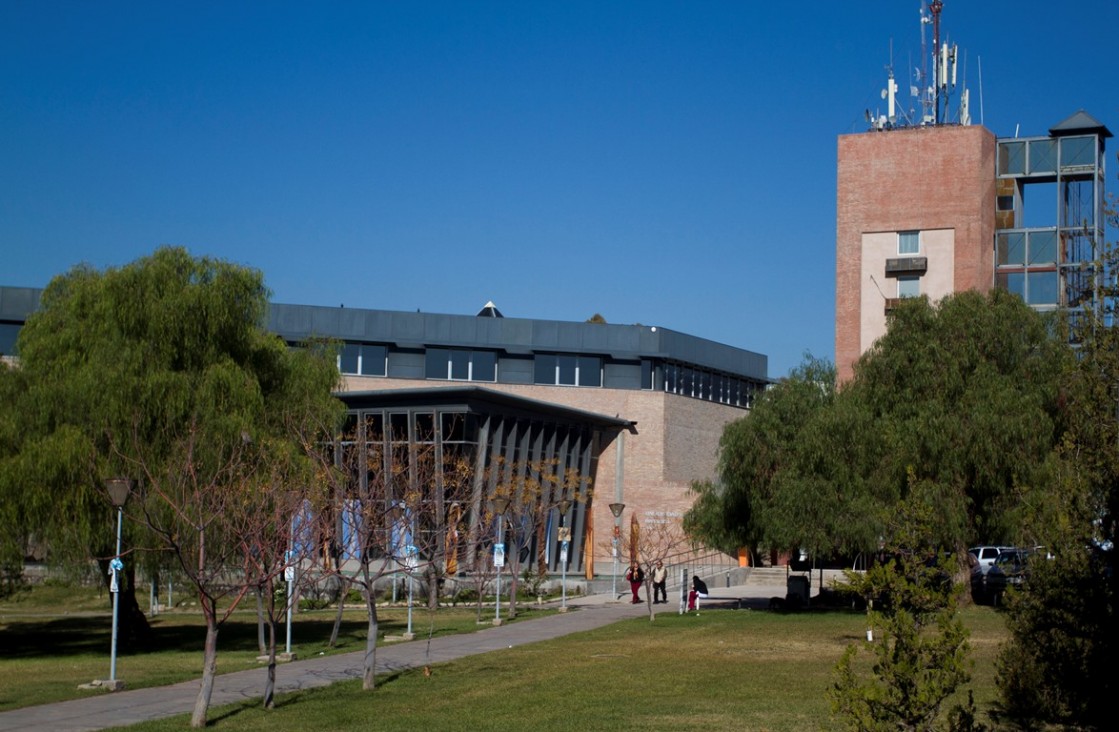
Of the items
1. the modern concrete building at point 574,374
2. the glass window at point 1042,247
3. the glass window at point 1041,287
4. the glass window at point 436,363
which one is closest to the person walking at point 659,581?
the modern concrete building at point 574,374

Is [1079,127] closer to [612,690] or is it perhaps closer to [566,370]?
[566,370]

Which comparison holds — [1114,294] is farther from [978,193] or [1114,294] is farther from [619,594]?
[978,193]

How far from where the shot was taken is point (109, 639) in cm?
3328

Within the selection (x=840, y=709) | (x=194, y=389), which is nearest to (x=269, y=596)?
(x=194, y=389)

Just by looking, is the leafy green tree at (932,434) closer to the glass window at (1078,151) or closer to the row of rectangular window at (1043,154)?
the row of rectangular window at (1043,154)

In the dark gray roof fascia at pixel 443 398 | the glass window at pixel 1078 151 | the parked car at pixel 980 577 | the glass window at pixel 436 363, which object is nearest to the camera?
the parked car at pixel 980 577

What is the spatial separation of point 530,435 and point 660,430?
7903 millimetres

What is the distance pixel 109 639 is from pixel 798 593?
1922 cm

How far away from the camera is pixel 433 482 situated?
43.0 meters

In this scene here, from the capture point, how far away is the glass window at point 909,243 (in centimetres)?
6284

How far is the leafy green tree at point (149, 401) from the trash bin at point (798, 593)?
15.1 metres

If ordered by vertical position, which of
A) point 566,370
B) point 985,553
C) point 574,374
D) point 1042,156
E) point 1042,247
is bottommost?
point 985,553

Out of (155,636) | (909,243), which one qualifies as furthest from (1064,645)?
(909,243)

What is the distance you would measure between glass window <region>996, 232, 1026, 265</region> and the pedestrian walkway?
32.5 meters
